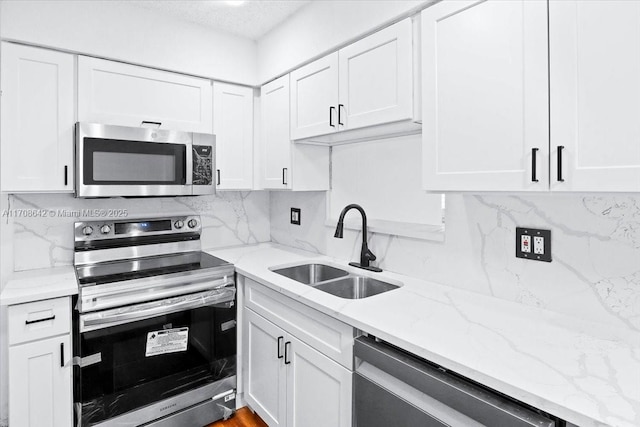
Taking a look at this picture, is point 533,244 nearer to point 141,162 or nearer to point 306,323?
point 306,323

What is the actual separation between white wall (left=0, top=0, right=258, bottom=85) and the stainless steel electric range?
3.26ft

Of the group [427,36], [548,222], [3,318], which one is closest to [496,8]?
[427,36]

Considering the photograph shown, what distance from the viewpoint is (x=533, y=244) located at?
4.50 ft

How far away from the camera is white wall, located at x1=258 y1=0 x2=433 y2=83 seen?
1596 millimetres

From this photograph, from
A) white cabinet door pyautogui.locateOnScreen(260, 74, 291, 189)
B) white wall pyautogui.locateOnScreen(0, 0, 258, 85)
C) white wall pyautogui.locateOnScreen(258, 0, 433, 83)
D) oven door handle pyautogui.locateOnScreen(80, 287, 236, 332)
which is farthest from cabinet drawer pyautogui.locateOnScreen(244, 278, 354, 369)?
white wall pyautogui.locateOnScreen(0, 0, 258, 85)

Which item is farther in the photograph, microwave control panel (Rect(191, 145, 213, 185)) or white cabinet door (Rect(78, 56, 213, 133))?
microwave control panel (Rect(191, 145, 213, 185))

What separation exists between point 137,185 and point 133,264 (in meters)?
0.48

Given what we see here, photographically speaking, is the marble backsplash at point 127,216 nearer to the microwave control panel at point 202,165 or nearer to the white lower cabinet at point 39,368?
the microwave control panel at point 202,165

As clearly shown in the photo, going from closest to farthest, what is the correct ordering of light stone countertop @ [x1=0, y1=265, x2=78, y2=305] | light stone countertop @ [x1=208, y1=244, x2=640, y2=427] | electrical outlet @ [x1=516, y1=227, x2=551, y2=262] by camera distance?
1. light stone countertop @ [x1=208, y1=244, x2=640, y2=427]
2. electrical outlet @ [x1=516, y1=227, x2=551, y2=262]
3. light stone countertop @ [x1=0, y1=265, x2=78, y2=305]

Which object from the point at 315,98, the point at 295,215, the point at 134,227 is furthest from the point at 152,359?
the point at 315,98

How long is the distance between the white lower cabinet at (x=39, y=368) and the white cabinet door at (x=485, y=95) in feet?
5.71

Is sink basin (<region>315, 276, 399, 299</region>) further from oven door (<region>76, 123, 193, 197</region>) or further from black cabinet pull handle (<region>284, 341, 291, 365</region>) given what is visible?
oven door (<region>76, 123, 193, 197</region>)

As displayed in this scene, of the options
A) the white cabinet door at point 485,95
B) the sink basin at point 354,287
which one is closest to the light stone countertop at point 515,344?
the sink basin at point 354,287

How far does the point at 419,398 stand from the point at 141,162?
5.88 feet
